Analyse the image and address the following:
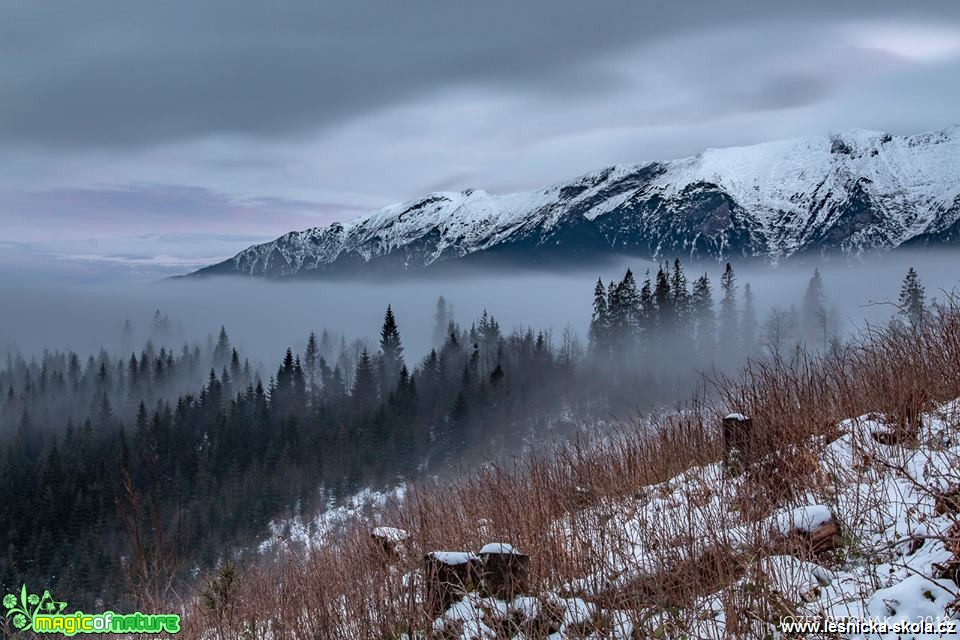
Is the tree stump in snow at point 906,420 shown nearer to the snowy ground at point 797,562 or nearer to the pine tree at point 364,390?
the snowy ground at point 797,562

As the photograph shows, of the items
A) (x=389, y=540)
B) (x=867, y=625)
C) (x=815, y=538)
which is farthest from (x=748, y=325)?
(x=867, y=625)

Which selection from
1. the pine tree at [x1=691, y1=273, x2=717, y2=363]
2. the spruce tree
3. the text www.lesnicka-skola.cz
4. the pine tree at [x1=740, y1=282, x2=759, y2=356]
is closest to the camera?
the text www.lesnicka-skola.cz

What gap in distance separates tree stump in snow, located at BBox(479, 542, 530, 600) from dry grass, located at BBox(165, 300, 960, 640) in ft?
0.90

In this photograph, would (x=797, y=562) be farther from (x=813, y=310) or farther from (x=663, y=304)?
(x=813, y=310)

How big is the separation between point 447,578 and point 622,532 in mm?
2167

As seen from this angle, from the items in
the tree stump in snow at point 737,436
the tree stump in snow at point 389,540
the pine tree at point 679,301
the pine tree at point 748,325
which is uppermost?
the tree stump in snow at point 737,436

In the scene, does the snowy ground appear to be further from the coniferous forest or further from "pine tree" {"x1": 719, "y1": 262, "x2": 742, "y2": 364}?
"pine tree" {"x1": 719, "y1": 262, "x2": 742, "y2": 364}

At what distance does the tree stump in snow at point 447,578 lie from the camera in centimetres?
532

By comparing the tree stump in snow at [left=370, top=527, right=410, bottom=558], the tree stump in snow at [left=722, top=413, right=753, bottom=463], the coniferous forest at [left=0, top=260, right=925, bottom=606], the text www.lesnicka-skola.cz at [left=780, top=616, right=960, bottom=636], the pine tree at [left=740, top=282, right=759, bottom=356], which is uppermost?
the tree stump in snow at [left=722, top=413, right=753, bottom=463]

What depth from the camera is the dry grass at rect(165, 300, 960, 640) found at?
505 cm

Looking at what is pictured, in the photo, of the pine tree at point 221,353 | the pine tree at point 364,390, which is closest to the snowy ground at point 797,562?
the pine tree at point 364,390

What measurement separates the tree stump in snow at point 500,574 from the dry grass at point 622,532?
0.90 feet

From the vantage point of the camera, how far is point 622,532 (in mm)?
6465

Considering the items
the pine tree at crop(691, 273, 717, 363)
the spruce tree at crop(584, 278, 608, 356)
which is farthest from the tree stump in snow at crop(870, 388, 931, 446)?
the spruce tree at crop(584, 278, 608, 356)
